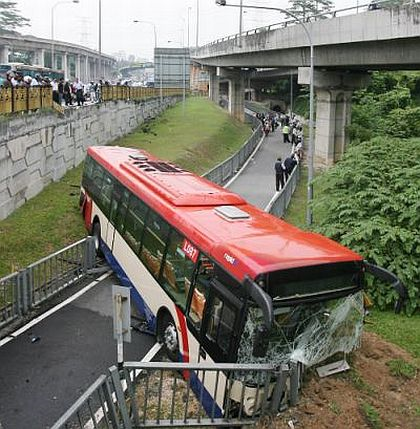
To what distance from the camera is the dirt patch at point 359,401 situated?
28.0 ft

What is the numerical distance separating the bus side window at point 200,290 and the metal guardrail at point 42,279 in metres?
4.33

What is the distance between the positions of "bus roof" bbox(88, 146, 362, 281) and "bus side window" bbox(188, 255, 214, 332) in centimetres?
22

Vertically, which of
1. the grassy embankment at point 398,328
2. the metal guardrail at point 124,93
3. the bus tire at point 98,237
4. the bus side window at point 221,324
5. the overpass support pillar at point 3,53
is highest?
the overpass support pillar at point 3,53

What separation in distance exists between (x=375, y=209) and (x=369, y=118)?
27.6 metres

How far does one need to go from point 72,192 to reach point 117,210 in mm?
8505

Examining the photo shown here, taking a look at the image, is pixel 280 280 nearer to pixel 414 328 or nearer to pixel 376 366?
pixel 376 366

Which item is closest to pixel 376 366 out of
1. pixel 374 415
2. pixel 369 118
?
pixel 374 415

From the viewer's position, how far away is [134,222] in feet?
43.8

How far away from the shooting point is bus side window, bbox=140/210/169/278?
37.0 ft

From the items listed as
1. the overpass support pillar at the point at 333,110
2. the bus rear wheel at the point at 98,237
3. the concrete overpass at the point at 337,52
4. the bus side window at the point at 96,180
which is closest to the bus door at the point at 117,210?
the bus rear wheel at the point at 98,237

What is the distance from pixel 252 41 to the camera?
136ft

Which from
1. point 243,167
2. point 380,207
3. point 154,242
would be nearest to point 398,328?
point 380,207

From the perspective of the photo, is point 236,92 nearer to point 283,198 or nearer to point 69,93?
point 69,93

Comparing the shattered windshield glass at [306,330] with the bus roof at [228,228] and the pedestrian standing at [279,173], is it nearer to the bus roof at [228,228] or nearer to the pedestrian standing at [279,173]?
the bus roof at [228,228]
